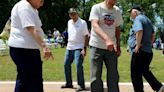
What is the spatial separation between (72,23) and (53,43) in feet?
90.7

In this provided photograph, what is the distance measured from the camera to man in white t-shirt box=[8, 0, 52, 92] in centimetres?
686

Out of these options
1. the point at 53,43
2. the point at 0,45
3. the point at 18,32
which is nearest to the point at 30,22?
the point at 18,32

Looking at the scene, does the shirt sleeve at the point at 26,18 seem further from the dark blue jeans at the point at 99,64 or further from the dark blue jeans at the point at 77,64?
the dark blue jeans at the point at 77,64

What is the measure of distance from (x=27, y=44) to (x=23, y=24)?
28 centimetres

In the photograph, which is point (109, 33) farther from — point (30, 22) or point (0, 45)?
point (0, 45)

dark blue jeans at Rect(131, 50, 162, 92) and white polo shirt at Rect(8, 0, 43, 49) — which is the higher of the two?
white polo shirt at Rect(8, 0, 43, 49)

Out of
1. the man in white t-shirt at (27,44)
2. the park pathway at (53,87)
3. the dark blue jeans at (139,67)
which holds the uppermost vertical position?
the man in white t-shirt at (27,44)

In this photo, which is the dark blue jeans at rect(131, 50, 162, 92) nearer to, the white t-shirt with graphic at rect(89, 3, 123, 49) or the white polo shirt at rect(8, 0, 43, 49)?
the white t-shirt with graphic at rect(89, 3, 123, 49)

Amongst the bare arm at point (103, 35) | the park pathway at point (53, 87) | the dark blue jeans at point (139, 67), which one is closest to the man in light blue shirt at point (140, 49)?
the dark blue jeans at point (139, 67)

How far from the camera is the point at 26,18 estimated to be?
6.83 metres

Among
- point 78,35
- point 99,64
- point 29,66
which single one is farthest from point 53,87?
point 29,66

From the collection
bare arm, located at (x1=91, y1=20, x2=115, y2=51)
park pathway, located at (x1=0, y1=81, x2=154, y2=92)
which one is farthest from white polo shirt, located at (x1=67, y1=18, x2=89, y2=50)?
bare arm, located at (x1=91, y1=20, x2=115, y2=51)

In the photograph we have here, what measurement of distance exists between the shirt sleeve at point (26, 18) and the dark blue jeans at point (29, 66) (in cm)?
37

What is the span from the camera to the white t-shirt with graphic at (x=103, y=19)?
8.20 metres
